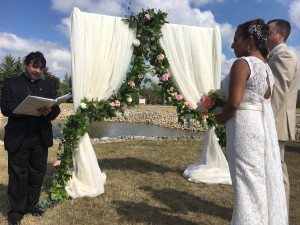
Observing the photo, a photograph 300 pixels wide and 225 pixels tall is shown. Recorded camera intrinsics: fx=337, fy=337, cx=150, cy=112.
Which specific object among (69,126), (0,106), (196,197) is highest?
(0,106)

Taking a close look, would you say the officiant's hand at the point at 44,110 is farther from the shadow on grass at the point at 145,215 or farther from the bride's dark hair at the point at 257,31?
the bride's dark hair at the point at 257,31

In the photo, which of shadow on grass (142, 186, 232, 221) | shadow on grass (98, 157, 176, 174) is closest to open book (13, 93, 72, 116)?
shadow on grass (142, 186, 232, 221)

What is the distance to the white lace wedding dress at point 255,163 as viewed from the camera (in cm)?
291

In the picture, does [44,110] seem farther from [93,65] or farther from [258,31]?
[258,31]

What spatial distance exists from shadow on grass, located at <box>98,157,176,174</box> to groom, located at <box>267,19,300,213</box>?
A: 3.77m

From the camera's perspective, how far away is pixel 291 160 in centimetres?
859

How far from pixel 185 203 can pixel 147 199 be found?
0.60 m

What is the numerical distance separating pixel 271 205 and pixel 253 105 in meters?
0.89

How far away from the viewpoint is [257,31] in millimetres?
2895

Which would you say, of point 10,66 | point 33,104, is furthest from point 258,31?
point 10,66

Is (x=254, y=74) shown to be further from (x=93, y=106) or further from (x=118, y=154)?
(x=118, y=154)

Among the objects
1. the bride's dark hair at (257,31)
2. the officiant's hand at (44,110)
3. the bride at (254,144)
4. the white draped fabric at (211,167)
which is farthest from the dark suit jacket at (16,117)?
the white draped fabric at (211,167)

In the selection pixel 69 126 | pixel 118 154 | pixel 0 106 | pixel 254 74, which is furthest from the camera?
pixel 118 154

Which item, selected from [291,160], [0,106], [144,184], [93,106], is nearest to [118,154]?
[144,184]
